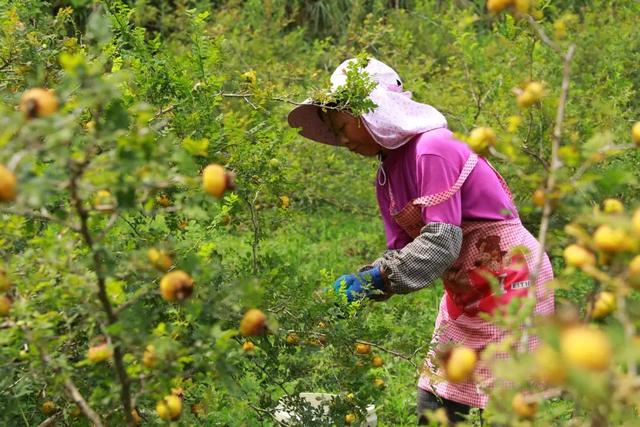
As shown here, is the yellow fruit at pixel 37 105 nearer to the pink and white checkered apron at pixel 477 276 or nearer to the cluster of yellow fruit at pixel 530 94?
the cluster of yellow fruit at pixel 530 94

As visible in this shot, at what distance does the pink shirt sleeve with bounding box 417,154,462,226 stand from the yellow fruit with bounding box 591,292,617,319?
1.00m

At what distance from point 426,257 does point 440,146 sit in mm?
301

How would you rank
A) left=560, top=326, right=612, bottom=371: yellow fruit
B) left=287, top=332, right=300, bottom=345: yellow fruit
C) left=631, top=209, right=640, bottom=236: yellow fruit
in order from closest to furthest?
left=560, top=326, right=612, bottom=371: yellow fruit → left=631, top=209, right=640, bottom=236: yellow fruit → left=287, top=332, right=300, bottom=345: yellow fruit

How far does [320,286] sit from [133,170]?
1.22 meters

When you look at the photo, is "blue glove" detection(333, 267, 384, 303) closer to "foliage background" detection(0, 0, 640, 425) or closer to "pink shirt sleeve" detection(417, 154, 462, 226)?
"foliage background" detection(0, 0, 640, 425)

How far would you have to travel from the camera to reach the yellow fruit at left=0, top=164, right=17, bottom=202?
91 centimetres

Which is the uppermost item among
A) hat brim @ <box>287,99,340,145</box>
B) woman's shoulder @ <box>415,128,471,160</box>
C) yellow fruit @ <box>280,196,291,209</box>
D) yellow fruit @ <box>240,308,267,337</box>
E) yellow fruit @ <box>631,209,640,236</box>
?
yellow fruit @ <box>631,209,640,236</box>

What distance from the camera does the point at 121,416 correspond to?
1.54 metres

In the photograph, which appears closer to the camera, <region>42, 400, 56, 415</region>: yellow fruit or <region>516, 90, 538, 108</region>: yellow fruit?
<region>516, 90, 538, 108</region>: yellow fruit

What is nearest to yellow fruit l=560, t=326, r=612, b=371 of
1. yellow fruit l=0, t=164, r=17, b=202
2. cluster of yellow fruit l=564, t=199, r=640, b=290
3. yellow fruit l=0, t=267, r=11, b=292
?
cluster of yellow fruit l=564, t=199, r=640, b=290

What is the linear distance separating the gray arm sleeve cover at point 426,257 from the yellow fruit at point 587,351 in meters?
1.38

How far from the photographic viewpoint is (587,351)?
2.18ft

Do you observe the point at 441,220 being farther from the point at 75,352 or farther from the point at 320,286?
the point at 75,352

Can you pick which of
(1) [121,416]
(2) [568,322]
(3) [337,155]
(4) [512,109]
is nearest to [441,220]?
(1) [121,416]
